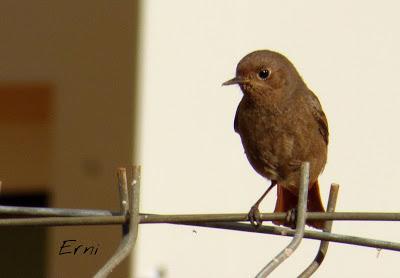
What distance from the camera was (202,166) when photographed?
7438 mm

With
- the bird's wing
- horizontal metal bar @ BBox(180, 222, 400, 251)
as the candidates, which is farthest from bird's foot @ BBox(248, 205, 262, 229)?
the bird's wing

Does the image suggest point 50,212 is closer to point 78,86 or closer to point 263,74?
point 263,74

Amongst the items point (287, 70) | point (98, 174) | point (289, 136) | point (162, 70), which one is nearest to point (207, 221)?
point (289, 136)

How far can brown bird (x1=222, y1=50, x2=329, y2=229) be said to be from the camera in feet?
14.7

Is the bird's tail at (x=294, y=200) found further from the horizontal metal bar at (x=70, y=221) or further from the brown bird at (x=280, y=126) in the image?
the horizontal metal bar at (x=70, y=221)

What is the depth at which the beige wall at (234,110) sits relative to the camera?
7.36 meters

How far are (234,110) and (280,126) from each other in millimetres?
2801

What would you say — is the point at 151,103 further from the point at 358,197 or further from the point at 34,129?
the point at 34,129

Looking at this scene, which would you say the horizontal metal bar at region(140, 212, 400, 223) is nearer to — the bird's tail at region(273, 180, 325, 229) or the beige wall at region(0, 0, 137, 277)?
the bird's tail at region(273, 180, 325, 229)

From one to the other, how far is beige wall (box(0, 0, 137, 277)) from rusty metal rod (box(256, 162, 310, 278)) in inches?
194

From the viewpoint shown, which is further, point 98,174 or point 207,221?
point 98,174

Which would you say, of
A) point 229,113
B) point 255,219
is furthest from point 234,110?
point 255,219

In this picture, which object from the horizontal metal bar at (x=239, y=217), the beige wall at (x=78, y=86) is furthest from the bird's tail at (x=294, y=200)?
the beige wall at (x=78, y=86)

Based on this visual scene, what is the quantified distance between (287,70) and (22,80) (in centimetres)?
356
